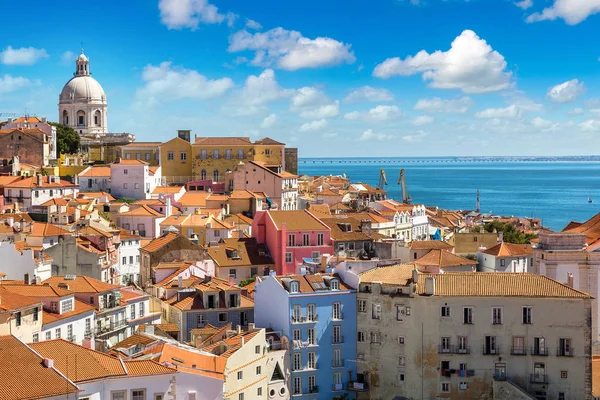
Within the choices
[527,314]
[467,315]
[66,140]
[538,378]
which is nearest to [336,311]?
[467,315]

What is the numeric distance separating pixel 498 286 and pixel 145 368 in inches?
588

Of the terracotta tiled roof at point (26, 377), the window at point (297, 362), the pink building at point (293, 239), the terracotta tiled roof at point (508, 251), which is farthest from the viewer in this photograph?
the pink building at point (293, 239)

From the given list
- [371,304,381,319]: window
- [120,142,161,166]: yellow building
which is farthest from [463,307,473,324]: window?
[120,142,161,166]: yellow building

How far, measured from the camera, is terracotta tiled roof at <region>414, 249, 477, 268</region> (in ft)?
145

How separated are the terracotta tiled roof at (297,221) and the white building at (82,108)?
54280 millimetres

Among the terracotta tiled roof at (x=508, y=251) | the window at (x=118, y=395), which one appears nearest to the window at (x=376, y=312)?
the terracotta tiled roof at (x=508, y=251)

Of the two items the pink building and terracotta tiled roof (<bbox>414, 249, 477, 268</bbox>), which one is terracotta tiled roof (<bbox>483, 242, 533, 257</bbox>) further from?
the pink building

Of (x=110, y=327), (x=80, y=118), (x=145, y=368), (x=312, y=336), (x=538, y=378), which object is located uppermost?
(x=80, y=118)

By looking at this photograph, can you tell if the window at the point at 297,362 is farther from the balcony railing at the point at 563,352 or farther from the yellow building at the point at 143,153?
the yellow building at the point at 143,153

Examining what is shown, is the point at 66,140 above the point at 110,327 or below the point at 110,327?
above

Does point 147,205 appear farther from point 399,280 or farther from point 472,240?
point 399,280

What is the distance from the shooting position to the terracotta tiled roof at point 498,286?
1385 inches

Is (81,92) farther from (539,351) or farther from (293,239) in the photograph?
(539,351)

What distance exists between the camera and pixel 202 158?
3287 inches
